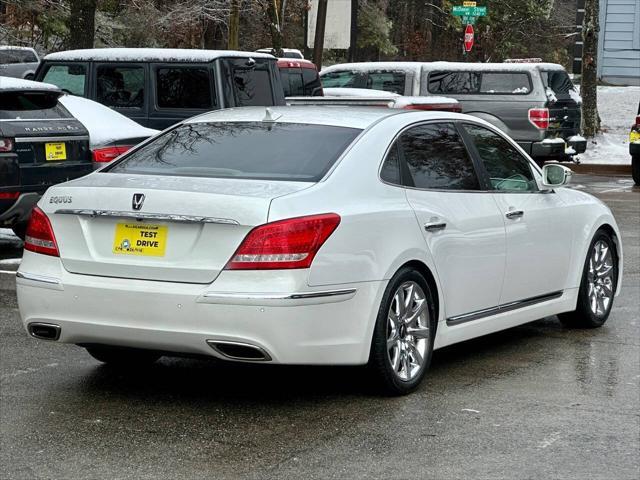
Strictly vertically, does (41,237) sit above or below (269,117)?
below

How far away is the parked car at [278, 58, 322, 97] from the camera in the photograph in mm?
18953

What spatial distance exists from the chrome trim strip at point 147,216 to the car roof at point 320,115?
1.23m

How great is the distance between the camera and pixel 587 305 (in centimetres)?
846

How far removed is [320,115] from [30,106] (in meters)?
4.85

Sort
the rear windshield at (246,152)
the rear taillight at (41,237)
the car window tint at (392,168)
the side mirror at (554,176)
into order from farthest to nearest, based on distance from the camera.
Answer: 1. the side mirror at (554,176)
2. the car window tint at (392,168)
3. the rear windshield at (246,152)
4. the rear taillight at (41,237)

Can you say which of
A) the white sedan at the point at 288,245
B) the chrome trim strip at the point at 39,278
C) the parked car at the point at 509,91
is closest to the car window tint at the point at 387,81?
the parked car at the point at 509,91

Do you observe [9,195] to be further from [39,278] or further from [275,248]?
[275,248]

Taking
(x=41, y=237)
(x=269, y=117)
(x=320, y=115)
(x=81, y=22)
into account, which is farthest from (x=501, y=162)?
(x=81, y=22)

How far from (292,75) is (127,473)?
46.8 ft

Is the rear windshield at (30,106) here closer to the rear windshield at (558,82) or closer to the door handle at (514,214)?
the door handle at (514,214)

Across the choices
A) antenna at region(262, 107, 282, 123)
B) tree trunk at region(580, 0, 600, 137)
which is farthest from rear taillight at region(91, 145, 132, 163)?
tree trunk at region(580, 0, 600, 137)

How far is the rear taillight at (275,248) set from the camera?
5.86 meters

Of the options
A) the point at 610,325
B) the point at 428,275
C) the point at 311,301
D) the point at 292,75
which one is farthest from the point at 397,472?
the point at 292,75

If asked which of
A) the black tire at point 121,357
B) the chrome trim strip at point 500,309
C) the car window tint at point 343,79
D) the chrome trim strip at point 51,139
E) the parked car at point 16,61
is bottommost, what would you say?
the parked car at point 16,61
